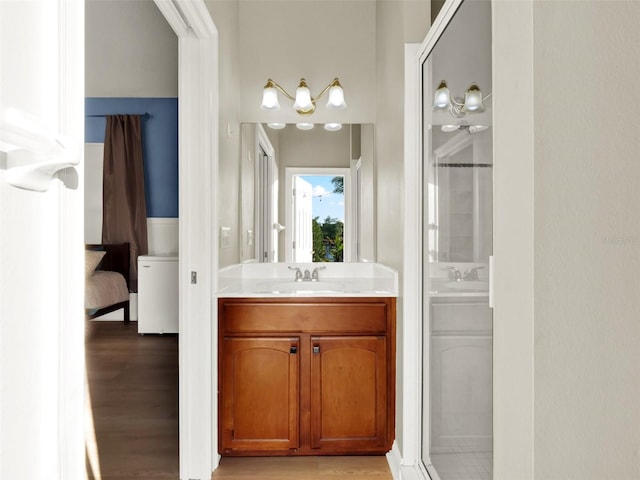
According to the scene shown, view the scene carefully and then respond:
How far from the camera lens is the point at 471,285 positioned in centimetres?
145

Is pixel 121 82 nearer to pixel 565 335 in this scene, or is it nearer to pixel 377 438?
pixel 377 438

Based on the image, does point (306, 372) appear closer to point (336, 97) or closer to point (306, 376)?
point (306, 376)

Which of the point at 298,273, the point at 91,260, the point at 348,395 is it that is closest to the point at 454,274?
the point at 348,395

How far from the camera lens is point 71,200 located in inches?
32.1

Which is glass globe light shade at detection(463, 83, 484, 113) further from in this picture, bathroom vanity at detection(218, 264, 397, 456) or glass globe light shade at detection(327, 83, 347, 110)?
glass globe light shade at detection(327, 83, 347, 110)

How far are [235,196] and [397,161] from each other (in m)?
0.99

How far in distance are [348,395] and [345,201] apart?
1.21m

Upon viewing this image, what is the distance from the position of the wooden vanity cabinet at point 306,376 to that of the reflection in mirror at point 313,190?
2.02ft

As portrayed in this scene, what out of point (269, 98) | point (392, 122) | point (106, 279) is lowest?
point (106, 279)

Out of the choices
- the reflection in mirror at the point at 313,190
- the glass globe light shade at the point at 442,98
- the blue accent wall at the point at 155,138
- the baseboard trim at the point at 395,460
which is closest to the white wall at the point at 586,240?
the glass globe light shade at the point at 442,98

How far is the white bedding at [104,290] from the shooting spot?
336cm

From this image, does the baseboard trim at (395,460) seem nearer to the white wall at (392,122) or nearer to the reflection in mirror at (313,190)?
the white wall at (392,122)

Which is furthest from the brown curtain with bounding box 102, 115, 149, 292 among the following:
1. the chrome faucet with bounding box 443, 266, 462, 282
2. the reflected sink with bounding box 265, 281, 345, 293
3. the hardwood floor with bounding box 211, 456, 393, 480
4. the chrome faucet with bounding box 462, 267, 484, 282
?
the chrome faucet with bounding box 462, 267, 484, 282

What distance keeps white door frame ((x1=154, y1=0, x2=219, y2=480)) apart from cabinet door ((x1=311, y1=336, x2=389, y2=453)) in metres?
0.56
